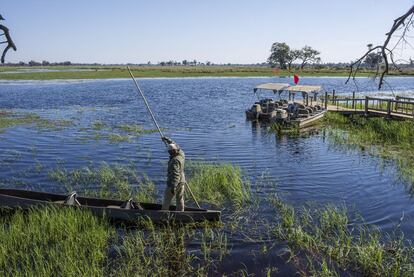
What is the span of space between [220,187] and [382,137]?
49.9ft

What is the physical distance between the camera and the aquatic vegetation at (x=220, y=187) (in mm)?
14445

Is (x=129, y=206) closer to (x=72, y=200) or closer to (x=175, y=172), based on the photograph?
(x=72, y=200)

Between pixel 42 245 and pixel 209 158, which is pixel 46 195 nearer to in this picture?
pixel 42 245

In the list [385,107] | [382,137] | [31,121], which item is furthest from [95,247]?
[385,107]

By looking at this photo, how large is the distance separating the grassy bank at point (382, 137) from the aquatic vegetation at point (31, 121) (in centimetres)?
2112

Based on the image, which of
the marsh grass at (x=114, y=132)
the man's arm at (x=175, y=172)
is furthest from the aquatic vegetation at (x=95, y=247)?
the marsh grass at (x=114, y=132)

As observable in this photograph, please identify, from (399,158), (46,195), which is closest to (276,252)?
(46,195)

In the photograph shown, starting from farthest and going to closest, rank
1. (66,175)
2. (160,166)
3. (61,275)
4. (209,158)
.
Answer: (209,158) < (160,166) < (66,175) < (61,275)

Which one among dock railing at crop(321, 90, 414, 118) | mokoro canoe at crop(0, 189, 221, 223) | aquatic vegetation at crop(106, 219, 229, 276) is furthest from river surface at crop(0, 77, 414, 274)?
dock railing at crop(321, 90, 414, 118)

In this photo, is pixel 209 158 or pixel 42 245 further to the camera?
pixel 209 158

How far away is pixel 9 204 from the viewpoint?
1303 centimetres

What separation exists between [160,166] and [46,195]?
655cm

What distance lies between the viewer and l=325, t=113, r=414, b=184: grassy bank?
66.4 ft

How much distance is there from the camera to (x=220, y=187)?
15477mm
